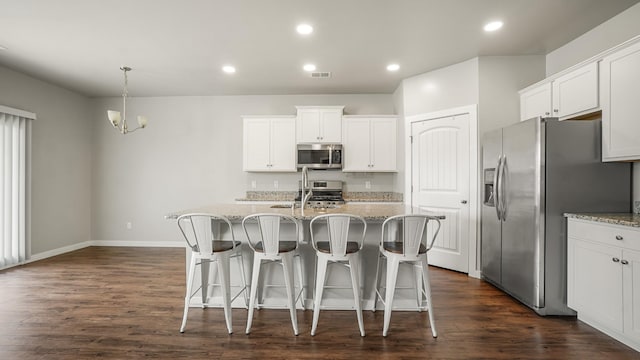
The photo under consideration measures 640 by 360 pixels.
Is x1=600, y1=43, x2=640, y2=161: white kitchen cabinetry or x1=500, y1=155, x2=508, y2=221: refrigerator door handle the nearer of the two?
x1=600, y1=43, x2=640, y2=161: white kitchen cabinetry

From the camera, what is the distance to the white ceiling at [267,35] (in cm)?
261

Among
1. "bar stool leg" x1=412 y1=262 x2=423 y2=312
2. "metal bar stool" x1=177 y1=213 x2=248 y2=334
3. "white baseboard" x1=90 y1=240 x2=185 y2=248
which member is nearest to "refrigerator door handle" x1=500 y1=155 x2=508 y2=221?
"bar stool leg" x1=412 y1=262 x2=423 y2=312

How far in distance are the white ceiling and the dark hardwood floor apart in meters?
2.71

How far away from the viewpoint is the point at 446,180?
13.1ft

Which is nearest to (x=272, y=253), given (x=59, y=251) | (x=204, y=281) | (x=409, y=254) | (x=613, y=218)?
(x=204, y=281)

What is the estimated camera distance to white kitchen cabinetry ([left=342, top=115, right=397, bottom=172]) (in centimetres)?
483

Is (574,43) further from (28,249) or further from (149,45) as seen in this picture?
(28,249)

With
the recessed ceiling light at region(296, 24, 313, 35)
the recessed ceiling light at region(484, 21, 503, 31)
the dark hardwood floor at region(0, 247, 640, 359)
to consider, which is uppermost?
the recessed ceiling light at region(484, 21, 503, 31)

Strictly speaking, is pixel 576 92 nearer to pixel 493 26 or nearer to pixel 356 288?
pixel 493 26

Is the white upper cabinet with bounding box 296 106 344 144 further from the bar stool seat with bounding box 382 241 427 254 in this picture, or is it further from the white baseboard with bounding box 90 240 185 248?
the white baseboard with bounding box 90 240 185 248

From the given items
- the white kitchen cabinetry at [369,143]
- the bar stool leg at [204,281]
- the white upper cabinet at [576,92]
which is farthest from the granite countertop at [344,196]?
the white upper cabinet at [576,92]

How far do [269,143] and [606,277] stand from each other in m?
4.27

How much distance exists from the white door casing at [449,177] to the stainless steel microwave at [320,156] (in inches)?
43.2

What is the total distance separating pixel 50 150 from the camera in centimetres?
469
